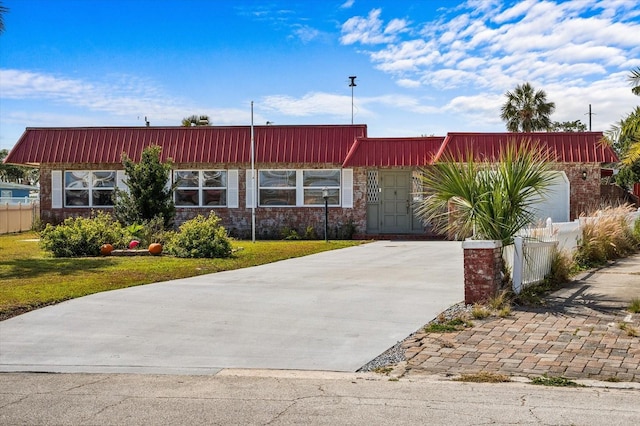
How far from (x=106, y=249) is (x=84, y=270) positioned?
3.44m

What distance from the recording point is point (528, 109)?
40.0 meters

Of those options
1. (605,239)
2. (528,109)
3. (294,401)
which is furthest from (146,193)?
(528,109)

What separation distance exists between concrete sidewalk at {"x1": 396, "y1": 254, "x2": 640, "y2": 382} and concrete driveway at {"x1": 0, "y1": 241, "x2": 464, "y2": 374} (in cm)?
63

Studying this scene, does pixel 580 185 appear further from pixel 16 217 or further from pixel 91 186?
pixel 16 217

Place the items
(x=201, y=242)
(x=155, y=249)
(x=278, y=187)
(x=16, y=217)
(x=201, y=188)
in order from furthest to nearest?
1. (x=16, y=217)
2. (x=201, y=188)
3. (x=278, y=187)
4. (x=155, y=249)
5. (x=201, y=242)

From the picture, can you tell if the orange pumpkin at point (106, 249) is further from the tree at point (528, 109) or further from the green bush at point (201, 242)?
the tree at point (528, 109)

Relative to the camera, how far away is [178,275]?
13195 mm

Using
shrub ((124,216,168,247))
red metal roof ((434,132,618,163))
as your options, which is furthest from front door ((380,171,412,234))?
shrub ((124,216,168,247))

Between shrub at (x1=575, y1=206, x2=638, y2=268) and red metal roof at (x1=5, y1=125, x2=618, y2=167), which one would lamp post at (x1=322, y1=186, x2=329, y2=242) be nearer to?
red metal roof at (x1=5, y1=125, x2=618, y2=167)

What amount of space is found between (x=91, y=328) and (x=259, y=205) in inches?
671

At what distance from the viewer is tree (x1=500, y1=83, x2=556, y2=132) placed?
39969 millimetres

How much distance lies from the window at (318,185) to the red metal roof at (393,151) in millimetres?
1198

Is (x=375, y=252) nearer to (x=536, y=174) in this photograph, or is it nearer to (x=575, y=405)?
(x=536, y=174)

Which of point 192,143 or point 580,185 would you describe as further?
point 192,143
